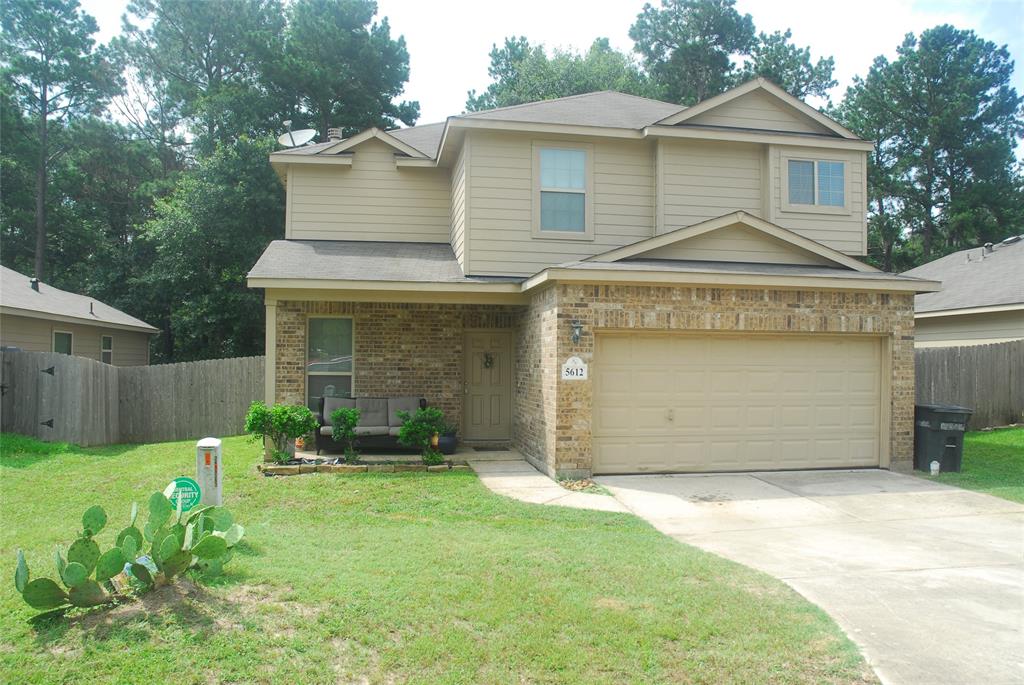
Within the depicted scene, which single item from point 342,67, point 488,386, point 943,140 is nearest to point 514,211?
point 488,386

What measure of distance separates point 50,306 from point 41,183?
46.0ft

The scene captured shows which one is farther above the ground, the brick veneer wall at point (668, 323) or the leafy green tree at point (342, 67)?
the leafy green tree at point (342, 67)

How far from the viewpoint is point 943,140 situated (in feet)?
107

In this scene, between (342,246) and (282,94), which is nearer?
(342,246)

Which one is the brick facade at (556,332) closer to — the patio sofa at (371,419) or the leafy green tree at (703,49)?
the patio sofa at (371,419)

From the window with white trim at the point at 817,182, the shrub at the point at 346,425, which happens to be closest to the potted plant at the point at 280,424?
the shrub at the point at 346,425

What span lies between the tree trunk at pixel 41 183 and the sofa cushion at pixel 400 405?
21388 millimetres

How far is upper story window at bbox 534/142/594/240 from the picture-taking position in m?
12.3

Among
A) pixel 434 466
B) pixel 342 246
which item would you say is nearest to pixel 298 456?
pixel 434 466

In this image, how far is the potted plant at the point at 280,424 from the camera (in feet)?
33.6

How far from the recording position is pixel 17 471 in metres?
10.1

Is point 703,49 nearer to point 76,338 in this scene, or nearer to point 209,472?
point 76,338

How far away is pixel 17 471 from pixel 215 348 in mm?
14038

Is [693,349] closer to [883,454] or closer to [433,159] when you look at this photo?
[883,454]
